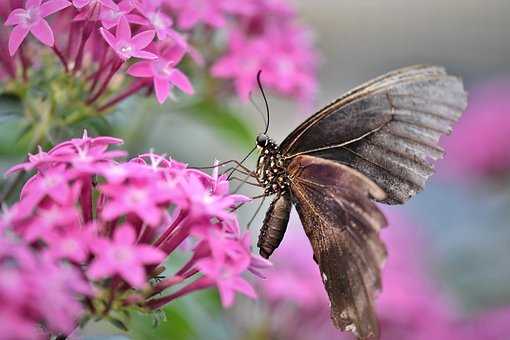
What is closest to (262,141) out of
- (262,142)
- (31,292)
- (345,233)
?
(262,142)

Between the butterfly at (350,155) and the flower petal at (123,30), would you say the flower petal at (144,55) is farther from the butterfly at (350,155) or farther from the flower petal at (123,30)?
the butterfly at (350,155)

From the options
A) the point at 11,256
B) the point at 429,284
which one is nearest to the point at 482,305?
the point at 429,284

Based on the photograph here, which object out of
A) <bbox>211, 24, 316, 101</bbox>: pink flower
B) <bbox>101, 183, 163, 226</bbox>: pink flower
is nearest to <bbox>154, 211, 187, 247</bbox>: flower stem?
<bbox>101, 183, 163, 226</bbox>: pink flower

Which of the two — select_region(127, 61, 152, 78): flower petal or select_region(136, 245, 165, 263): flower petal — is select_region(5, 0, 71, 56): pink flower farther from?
select_region(136, 245, 165, 263): flower petal

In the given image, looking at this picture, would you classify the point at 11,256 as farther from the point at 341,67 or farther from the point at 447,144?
the point at 341,67

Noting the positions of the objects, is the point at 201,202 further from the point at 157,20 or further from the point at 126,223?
the point at 157,20

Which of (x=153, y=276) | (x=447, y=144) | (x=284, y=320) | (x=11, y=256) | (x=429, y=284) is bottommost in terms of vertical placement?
(x=11, y=256)
